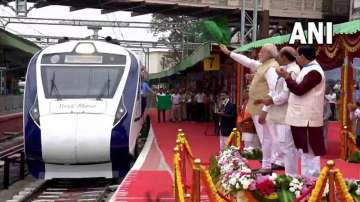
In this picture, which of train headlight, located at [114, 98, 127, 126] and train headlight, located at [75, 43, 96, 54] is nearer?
train headlight, located at [114, 98, 127, 126]

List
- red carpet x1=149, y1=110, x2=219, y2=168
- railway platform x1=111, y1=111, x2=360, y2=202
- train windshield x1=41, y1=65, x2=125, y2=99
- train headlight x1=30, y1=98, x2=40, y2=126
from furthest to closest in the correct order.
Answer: red carpet x1=149, y1=110, x2=219, y2=168, train windshield x1=41, y1=65, x2=125, y2=99, train headlight x1=30, y1=98, x2=40, y2=126, railway platform x1=111, y1=111, x2=360, y2=202

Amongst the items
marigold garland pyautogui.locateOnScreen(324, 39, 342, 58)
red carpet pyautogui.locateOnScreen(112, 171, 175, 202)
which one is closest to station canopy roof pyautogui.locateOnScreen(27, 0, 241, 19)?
marigold garland pyautogui.locateOnScreen(324, 39, 342, 58)

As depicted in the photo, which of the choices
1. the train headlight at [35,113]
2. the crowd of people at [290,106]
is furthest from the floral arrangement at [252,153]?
the train headlight at [35,113]

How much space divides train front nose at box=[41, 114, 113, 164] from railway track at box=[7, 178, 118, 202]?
660 millimetres

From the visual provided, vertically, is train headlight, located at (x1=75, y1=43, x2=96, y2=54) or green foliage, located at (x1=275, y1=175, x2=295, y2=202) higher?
train headlight, located at (x1=75, y1=43, x2=96, y2=54)

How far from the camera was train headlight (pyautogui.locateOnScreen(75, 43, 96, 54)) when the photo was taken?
12.9 metres

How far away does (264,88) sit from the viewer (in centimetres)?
832

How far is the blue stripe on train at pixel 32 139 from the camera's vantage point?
11242 mm

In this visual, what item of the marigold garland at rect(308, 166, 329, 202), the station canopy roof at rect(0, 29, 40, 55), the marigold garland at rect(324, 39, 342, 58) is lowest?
the marigold garland at rect(308, 166, 329, 202)

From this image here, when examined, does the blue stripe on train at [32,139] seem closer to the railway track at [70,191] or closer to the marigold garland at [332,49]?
the railway track at [70,191]

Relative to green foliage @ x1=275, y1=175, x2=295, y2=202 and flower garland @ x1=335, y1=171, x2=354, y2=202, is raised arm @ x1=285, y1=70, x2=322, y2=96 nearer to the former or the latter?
green foliage @ x1=275, y1=175, x2=295, y2=202

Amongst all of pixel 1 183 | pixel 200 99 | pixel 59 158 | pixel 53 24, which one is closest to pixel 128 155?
pixel 59 158

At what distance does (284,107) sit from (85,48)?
6459 mm

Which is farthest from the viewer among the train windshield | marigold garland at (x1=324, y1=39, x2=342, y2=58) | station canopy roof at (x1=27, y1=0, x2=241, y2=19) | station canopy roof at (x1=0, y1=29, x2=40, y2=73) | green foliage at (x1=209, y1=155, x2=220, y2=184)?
station canopy roof at (x1=27, y1=0, x2=241, y2=19)
